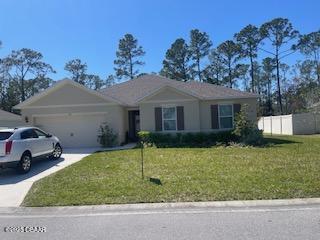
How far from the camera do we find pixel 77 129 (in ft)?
85.4

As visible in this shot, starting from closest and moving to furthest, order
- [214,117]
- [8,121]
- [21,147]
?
[21,147] → [214,117] → [8,121]

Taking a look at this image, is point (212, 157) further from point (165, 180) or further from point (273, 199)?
point (273, 199)

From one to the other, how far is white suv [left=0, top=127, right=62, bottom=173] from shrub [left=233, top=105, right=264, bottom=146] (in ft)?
39.2

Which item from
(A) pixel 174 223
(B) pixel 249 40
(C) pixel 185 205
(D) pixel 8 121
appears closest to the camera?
(A) pixel 174 223

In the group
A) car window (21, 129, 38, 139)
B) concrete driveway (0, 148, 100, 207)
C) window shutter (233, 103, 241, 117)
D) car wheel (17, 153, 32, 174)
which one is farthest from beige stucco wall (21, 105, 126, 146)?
car wheel (17, 153, 32, 174)

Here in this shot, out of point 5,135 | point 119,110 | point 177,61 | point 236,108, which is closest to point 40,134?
point 5,135

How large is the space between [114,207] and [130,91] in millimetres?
22624

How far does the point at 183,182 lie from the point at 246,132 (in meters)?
14.0

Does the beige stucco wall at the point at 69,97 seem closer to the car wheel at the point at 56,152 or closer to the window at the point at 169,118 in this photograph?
the window at the point at 169,118

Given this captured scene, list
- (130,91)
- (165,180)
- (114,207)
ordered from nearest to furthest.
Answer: (114,207) < (165,180) < (130,91)

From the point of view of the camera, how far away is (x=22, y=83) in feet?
212

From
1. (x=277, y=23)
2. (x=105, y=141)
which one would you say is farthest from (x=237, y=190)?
(x=277, y=23)

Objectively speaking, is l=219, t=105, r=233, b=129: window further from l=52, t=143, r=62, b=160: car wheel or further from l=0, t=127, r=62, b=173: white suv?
l=0, t=127, r=62, b=173: white suv

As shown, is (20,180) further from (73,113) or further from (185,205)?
(73,113)
